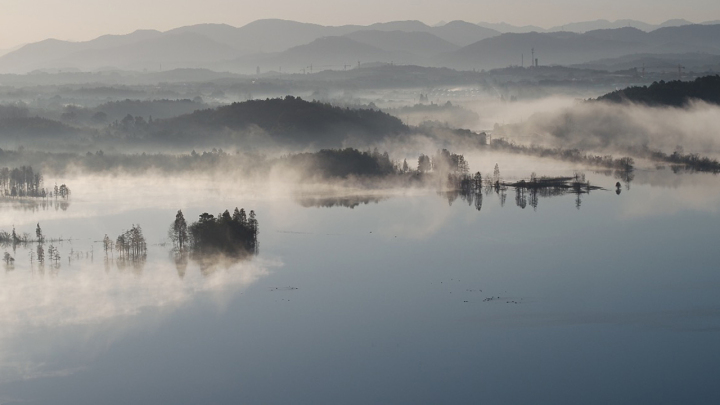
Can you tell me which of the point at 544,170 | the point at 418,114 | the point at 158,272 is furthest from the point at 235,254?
the point at 418,114

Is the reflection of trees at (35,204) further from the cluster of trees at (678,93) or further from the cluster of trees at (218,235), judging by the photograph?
the cluster of trees at (678,93)

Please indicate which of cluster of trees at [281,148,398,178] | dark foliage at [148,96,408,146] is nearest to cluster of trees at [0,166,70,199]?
cluster of trees at [281,148,398,178]

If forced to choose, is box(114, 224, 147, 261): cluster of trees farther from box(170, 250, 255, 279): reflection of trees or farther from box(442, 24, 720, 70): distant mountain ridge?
box(442, 24, 720, 70): distant mountain ridge

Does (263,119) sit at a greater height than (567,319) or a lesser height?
greater

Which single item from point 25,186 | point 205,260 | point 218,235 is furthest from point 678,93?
point 205,260

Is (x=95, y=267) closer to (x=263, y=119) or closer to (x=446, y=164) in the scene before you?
(x=446, y=164)

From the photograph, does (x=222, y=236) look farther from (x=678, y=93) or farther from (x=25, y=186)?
(x=678, y=93)

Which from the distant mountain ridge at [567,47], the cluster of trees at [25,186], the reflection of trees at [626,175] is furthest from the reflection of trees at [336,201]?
the distant mountain ridge at [567,47]
